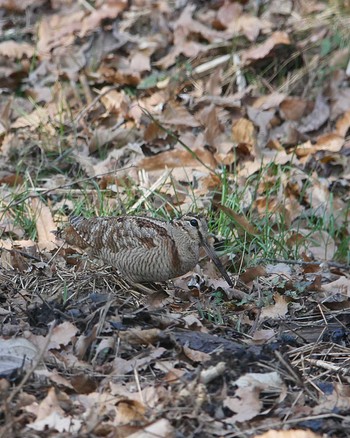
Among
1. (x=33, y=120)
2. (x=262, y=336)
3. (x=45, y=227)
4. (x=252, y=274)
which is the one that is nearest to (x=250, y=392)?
(x=262, y=336)

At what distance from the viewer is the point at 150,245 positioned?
5012mm

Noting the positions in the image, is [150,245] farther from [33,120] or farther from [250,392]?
[33,120]

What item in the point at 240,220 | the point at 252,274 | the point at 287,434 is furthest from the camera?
the point at 240,220

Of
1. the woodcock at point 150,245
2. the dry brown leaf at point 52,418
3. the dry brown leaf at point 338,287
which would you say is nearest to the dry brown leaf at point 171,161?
the woodcock at point 150,245

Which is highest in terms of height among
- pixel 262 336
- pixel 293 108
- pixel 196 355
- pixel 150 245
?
pixel 196 355

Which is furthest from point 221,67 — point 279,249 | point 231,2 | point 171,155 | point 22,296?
point 22,296

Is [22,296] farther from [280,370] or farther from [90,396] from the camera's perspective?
[280,370]

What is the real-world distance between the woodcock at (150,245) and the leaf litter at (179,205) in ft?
0.42

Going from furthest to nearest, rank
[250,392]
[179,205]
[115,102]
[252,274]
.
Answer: [115,102]
[179,205]
[252,274]
[250,392]

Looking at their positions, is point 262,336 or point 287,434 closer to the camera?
point 287,434

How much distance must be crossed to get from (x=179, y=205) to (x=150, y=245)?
1191mm

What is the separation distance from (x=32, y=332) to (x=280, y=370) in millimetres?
1172

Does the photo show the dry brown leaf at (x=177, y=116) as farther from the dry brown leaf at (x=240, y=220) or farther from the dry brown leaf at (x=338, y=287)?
the dry brown leaf at (x=338, y=287)

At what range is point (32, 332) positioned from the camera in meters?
4.11
